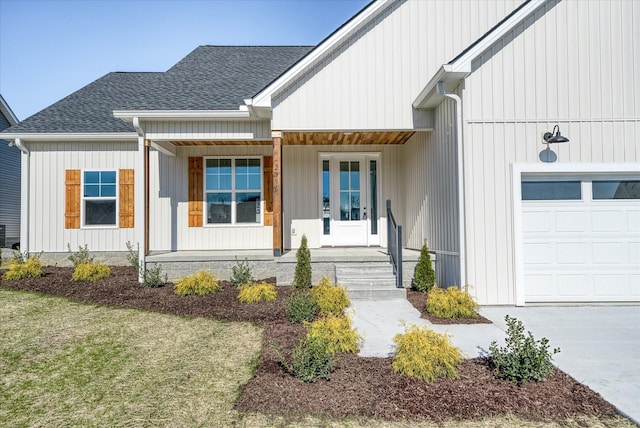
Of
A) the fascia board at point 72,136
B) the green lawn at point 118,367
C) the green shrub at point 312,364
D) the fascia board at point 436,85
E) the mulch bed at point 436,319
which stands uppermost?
the fascia board at point 436,85

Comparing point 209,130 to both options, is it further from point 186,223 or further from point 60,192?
point 60,192

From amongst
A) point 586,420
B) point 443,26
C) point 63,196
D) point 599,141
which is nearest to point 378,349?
point 586,420

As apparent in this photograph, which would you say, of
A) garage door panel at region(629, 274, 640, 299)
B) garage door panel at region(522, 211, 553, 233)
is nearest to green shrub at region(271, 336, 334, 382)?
garage door panel at region(522, 211, 553, 233)

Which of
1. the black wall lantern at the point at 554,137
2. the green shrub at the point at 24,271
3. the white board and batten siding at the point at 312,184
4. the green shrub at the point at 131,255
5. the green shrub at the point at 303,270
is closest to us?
the black wall lantern at the point at 554,137

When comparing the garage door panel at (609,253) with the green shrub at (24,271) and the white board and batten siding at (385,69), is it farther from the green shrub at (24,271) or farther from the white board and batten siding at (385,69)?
the green shrub at (24,271)

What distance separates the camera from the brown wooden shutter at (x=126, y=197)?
10289 mm

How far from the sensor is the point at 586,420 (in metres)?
3.02

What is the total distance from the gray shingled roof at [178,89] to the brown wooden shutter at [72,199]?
44.2 inches

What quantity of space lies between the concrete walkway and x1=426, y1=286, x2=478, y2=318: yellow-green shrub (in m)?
0.26

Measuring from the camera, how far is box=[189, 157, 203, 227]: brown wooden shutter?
1030 cm

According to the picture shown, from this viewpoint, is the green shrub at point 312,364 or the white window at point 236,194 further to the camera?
the white window at point 236,194

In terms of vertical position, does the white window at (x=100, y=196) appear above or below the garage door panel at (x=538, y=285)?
above

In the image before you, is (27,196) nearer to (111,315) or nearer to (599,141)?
(111,315)

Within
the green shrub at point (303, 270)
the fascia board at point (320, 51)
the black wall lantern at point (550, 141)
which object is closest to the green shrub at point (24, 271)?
the green shrub at point (303, 270)
